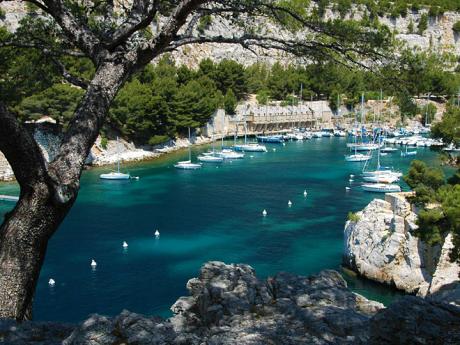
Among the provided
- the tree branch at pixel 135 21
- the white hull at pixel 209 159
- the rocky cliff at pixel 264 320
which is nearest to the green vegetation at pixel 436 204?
the rocky cliff at pixel 264 320

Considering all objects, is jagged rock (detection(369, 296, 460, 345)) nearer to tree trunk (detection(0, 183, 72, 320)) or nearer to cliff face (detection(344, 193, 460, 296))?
tree trunk (detection(0, 183, 72, 320))

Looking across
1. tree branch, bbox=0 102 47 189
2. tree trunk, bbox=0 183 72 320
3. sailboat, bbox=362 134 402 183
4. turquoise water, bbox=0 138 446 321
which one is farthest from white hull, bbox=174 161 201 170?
tree branch, bbox=0 102 47 189

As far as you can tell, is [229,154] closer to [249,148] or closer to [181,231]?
[249,148]

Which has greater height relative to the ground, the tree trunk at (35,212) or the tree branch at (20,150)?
the tree branch at (20,150)

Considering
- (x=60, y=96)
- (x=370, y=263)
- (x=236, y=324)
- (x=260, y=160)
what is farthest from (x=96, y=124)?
(x=260, y=160)

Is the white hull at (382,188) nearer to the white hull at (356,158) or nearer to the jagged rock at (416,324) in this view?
the white hull at (356,158)

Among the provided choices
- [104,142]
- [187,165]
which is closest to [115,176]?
[187,165]

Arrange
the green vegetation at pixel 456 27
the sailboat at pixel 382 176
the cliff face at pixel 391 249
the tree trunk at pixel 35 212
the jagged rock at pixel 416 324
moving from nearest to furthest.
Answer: the jagged rock at pixel 416 324
the tree trunk at pixel 35 212
the cliff face at pixel 391 249
the sailboat at pixel 382 176
the green vegetation at pixel 456 27
